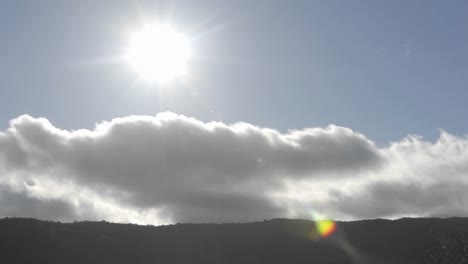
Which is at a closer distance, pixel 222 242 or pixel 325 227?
pixel 222 242

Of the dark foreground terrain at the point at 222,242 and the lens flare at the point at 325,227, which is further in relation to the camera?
the lens flare at the point at 325,227

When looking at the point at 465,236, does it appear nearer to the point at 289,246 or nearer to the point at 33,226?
the point at 289,246

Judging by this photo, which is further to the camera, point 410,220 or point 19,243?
point 410,220

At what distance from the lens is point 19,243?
8600 centimetres

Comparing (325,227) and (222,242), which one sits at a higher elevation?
(325,227)

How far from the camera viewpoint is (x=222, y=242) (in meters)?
102

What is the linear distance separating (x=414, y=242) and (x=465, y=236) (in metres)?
12.2

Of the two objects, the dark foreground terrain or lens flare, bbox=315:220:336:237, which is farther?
lens flare, bbox=315:220:336:237

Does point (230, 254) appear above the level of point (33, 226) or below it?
below

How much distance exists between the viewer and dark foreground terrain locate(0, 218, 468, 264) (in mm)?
88062

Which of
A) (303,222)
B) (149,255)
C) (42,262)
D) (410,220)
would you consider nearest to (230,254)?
(149,255)

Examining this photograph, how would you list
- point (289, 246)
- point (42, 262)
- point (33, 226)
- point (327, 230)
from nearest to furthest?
point (42, 262), point (33, 226), point (289, 246), point (327, 230)

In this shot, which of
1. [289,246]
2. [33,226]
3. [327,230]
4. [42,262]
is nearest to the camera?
[42,262]

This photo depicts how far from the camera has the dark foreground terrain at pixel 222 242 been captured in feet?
289
